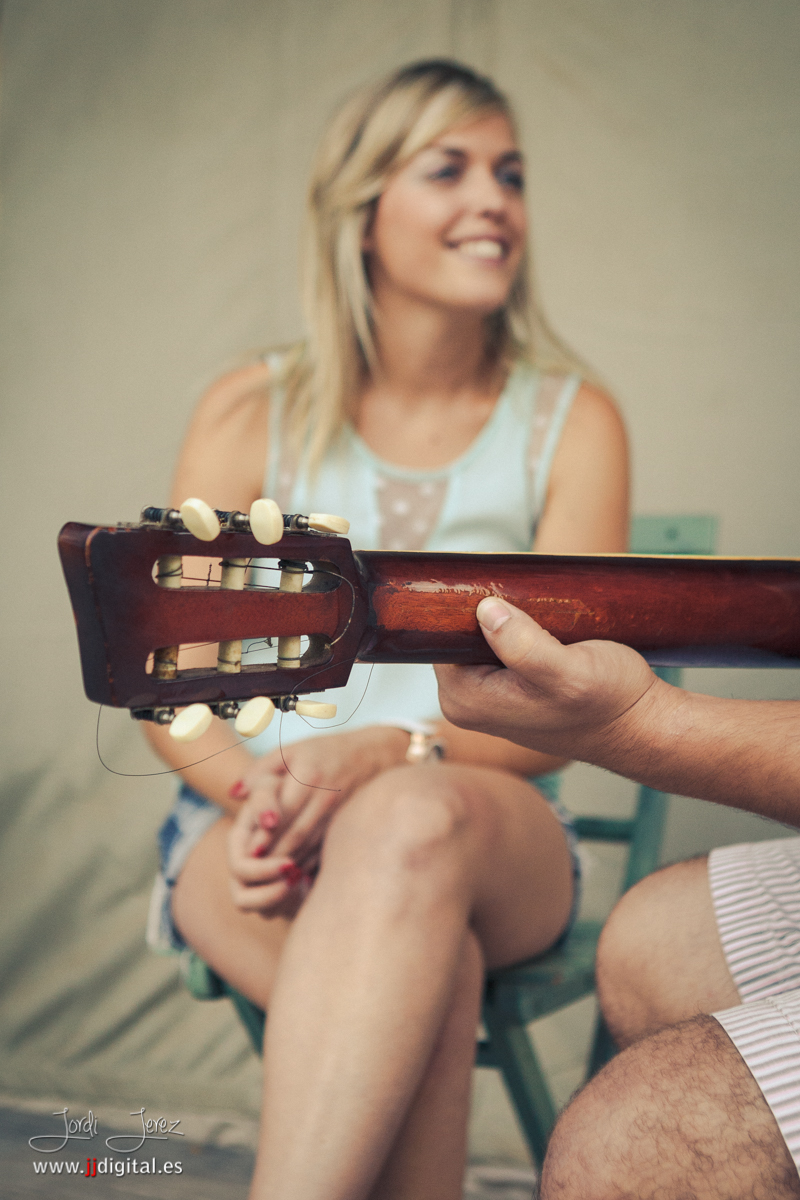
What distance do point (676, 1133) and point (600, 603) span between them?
0.32 m

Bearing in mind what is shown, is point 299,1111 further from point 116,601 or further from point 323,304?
point 323,304

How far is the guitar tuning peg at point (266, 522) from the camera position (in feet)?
1.57

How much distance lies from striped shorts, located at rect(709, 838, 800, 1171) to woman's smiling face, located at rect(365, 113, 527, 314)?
0.83m

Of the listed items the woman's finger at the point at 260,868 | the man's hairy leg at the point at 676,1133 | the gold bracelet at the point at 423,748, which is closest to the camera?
the man's hairy leg at the point at 676,1133

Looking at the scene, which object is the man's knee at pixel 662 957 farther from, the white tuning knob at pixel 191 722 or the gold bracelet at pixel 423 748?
the white tuning knob at pixel 191 722

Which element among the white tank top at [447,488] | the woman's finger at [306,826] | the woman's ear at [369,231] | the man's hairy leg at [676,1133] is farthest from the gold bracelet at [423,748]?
the woman's ear at [369,231]

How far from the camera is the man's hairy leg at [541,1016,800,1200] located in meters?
0.44

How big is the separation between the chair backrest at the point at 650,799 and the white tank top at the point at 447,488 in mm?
183

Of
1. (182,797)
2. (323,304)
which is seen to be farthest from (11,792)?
(323,304)

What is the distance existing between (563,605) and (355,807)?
0.29 metres

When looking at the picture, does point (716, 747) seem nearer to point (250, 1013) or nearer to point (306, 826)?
point (306, 826)

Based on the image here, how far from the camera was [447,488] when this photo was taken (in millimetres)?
1218

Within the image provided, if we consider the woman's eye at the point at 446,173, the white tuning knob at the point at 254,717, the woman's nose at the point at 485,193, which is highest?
the woman's eye at the point at 446,173

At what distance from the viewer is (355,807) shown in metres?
0.78
